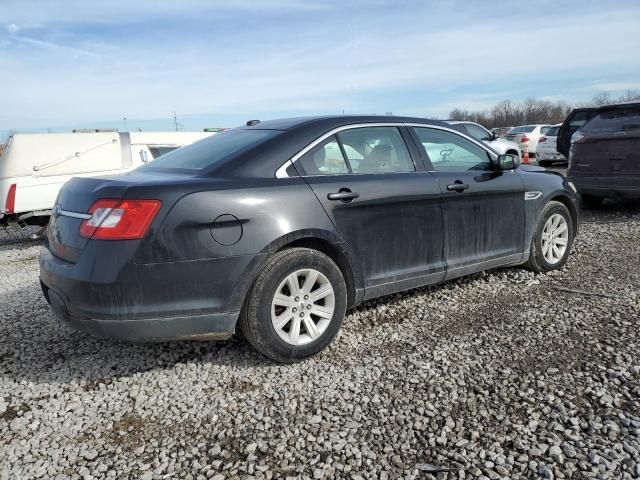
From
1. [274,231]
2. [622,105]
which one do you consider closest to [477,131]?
[622,105]

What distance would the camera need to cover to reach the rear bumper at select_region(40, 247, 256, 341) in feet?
9.31

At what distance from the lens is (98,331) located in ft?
9.52

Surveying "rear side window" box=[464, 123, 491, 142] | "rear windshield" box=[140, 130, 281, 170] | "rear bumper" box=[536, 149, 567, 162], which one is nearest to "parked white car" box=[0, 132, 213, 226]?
"rear windshield" box=[140, 130, 281, 170]

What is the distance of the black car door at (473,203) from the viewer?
412cm

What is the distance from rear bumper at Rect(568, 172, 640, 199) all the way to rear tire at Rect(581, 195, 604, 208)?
473mm

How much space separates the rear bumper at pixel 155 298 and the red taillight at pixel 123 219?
17cm

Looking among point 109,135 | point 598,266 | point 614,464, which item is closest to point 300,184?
point 614,464

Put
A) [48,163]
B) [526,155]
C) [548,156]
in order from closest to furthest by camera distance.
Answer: [48,163]
[548,156]
[526,155]

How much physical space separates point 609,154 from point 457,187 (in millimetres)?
5032

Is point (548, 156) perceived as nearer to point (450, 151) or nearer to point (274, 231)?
point (450, 151)

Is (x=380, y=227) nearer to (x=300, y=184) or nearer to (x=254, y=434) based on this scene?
(x=300, y=184)

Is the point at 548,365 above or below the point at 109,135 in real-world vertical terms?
below

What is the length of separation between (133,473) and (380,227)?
2.15m

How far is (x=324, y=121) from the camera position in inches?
144
